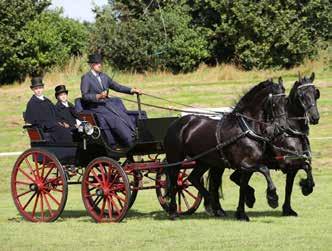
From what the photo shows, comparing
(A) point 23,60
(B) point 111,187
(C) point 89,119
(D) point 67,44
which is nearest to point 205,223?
(B) point 111,187

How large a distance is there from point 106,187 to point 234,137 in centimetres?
198

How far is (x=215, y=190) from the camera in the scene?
45.0 ft

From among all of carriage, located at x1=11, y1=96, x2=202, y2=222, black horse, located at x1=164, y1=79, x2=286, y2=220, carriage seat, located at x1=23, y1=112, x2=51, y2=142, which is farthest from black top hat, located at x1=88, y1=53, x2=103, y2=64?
black horse, located at x1=164, y1=79, x2=286, y2=220

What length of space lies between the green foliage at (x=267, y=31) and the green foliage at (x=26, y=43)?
6850 mm

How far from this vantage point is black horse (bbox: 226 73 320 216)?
41.3 ft

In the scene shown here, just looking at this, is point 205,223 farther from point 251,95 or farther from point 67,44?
point 67,44

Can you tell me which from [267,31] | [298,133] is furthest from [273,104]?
[267,31]

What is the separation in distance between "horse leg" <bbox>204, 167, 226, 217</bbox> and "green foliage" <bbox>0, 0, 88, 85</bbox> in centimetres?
2474

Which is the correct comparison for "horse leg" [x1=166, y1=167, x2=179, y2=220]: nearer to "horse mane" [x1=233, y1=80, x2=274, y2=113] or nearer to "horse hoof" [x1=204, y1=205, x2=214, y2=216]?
"horse hoof" [x1=204, y1=205, x2=214, y2=216]

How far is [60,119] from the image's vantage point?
14203 mm

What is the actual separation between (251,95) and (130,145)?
1.91 metres

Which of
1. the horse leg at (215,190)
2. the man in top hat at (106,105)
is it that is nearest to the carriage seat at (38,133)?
the man in top hat at (106,105)

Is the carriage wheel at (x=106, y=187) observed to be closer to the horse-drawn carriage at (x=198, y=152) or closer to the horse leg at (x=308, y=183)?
the horse-drawn carriage at (x=198, y=152)

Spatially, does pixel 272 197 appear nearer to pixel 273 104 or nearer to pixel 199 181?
pixel 273 104
